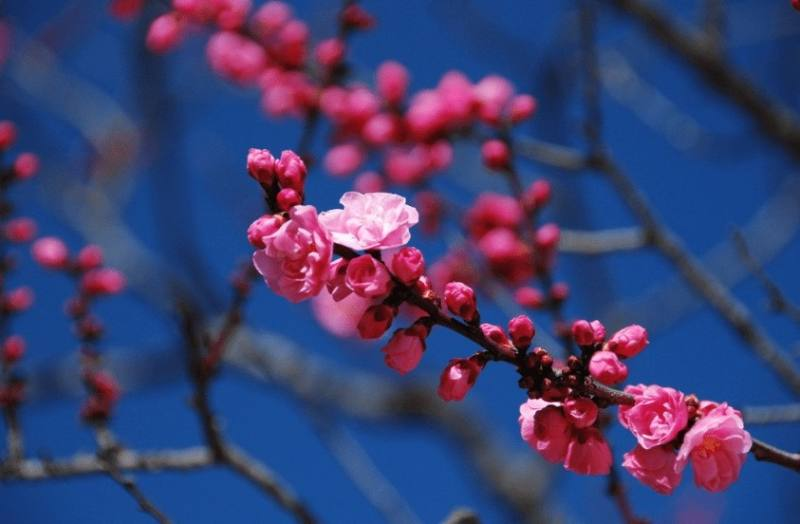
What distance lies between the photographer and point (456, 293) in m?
1.14

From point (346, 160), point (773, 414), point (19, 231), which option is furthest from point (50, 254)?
point (773, 414)

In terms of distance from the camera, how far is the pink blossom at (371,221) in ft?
3.68

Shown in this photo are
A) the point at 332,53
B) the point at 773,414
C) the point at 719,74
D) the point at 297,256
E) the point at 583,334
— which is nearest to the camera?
the point at 297,256

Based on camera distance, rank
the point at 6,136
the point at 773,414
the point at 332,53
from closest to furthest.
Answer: the point at 773,414 → the point at 6,136 → the point at 332,53

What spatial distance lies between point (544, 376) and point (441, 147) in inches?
62.7

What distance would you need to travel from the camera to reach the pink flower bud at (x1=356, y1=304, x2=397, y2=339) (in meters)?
1.14

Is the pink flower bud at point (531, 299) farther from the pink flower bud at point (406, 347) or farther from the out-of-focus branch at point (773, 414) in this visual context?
the pink flower bud at point (406, 347)

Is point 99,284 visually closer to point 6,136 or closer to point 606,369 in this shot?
point 6,136

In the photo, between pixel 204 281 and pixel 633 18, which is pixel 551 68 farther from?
pixel 204 281

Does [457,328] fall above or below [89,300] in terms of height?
above

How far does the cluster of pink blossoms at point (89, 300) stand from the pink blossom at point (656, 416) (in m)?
1.32

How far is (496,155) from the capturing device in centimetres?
209

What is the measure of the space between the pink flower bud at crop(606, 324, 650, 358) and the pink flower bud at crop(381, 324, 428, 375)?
0.27m

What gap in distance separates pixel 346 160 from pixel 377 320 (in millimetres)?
1841
